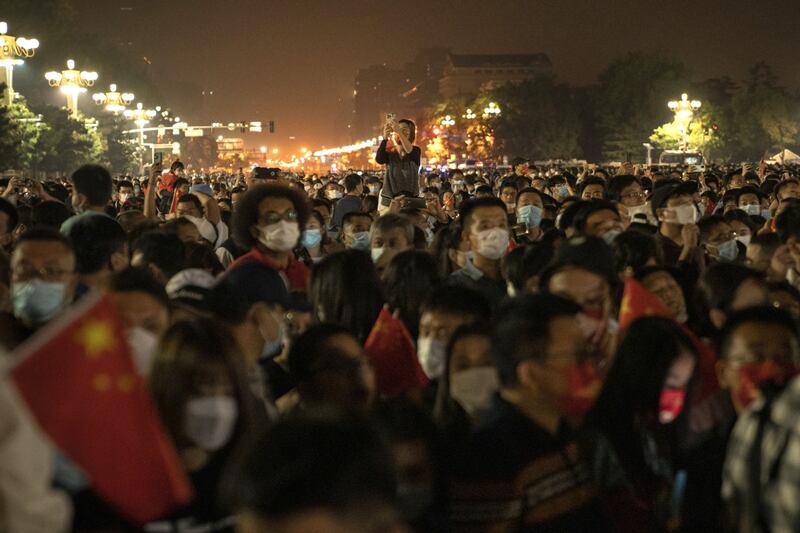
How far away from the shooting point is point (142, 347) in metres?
4.39

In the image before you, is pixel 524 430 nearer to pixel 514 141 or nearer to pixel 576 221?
pixel 576 221

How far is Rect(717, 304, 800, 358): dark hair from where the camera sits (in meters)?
4.57

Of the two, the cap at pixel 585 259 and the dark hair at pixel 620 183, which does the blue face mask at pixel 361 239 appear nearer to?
the dark hair at pixel 620 183

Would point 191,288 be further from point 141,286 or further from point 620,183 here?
point 620,183

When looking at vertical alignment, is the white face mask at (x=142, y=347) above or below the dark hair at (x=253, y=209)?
below

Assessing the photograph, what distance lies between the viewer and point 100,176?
9203mm

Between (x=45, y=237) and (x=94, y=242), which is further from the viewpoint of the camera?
(x=94, y=242)

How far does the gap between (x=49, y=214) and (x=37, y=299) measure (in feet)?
16.2

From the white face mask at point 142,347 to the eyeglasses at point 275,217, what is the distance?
2.25 m

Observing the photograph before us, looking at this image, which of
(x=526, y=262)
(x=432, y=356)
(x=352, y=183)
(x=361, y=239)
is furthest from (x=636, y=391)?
(x=352, y=183)

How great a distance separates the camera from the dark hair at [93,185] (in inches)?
361

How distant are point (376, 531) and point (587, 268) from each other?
3348 mm

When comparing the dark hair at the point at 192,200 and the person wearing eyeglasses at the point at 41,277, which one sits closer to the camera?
the person wearing eyeglasses at the point at 41,277

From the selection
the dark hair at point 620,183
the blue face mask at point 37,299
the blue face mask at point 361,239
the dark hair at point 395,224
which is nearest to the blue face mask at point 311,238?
the blue face mask at point 361,239
